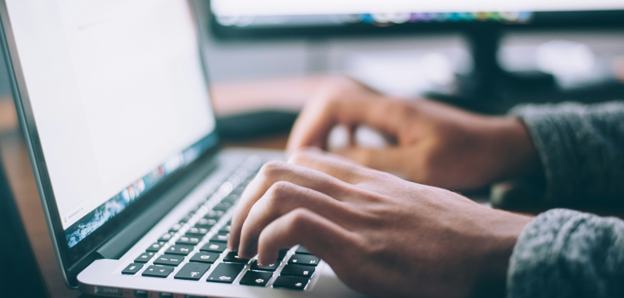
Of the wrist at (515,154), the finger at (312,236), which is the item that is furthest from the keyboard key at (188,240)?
the wrist at (515,154)

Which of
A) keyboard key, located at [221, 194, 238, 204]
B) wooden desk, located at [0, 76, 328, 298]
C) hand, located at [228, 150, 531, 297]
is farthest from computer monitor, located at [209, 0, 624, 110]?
hand, located at [228, 150, 531, 297]

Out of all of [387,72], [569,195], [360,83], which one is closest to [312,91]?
[387,72]

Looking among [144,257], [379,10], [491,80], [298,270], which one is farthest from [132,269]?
[491,80]

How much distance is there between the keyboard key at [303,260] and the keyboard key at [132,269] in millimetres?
107

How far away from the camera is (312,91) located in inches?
34.6

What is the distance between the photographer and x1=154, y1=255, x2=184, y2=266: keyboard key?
0.99 feet

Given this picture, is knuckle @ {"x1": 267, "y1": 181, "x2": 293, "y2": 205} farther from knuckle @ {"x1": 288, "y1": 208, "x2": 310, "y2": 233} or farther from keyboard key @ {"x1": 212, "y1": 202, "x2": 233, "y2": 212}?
keyboard key @ {"x1": 212, "y1": 202, "x2": 233, "y2": 212}

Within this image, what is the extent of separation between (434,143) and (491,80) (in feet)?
1.25

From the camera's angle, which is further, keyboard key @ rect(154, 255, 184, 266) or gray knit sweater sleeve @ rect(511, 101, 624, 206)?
gray knit sweater sleeve @ rect(511, 101, 624, 206)

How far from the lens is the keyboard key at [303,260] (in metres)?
0.30

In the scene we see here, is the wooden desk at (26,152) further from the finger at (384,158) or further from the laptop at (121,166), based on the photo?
the finger at (384,158)

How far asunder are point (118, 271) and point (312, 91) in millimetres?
635

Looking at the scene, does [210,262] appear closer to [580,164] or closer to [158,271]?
[158,271]

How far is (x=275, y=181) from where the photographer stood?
29 cm
